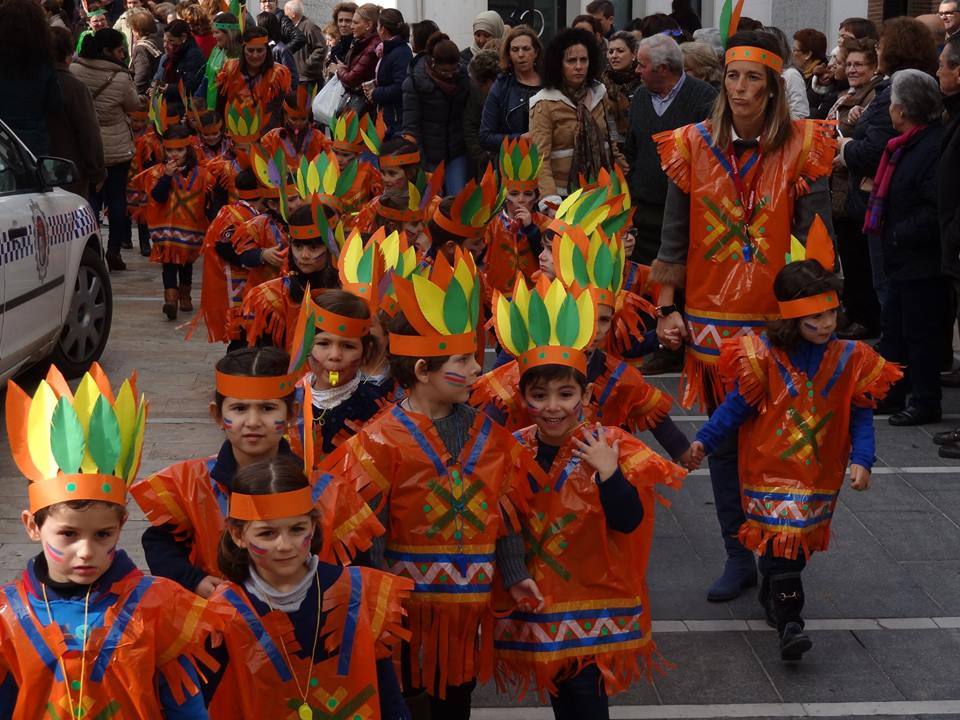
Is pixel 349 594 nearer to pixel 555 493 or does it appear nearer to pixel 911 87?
pixel 555 493

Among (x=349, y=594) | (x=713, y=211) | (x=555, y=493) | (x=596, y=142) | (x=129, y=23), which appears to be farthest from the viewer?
(x=129, y=23)

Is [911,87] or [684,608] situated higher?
[911,87]

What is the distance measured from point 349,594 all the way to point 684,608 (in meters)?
2.69

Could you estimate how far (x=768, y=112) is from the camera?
593 centimetres

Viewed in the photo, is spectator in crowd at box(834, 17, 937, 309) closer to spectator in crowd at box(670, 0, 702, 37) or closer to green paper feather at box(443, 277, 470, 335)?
spectator in crowd at box(670, 0, 702, 37)

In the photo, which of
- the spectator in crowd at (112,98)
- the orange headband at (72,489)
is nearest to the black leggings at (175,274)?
the spectator in crowd at (112,98)

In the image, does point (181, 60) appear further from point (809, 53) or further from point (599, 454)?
point (599, 454)

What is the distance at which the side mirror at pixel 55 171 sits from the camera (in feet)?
28.5

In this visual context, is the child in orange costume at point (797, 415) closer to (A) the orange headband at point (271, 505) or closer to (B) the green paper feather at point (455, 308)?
(B) the green paper feather at point (455, 308)

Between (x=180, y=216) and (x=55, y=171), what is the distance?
2.36 m

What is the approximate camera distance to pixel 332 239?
6.71 meters

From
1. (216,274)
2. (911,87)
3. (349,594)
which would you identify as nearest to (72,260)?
(216,274)

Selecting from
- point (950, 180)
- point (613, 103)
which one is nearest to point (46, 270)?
point (613, 103)

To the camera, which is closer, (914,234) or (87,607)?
(87,607)
